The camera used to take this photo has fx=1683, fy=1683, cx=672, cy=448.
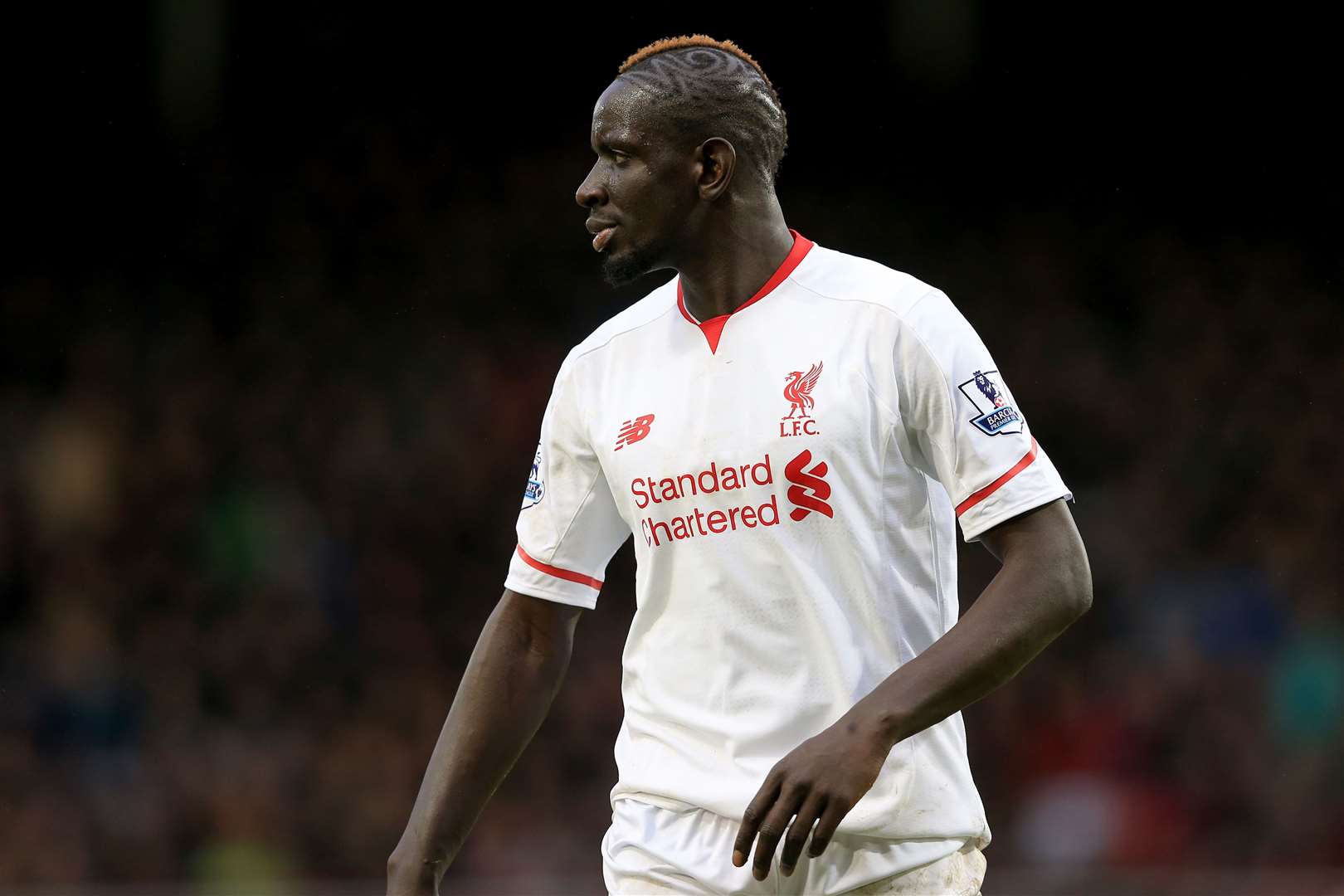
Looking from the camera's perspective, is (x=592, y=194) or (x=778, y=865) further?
(x=592, y=194)

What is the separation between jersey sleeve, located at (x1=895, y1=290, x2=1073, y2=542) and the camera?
7.78 feet

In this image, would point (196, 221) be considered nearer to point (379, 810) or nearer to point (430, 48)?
point (430, 48)

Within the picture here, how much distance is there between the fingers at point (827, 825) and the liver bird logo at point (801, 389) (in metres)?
0.61

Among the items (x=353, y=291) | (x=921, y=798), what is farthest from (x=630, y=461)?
(x=353, y=291)

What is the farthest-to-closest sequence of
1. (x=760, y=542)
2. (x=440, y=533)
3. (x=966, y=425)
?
(x=440, y=533) → (x=760, y=542) → (x=966, y=425)

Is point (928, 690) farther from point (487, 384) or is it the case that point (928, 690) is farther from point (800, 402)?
point (487, 384)

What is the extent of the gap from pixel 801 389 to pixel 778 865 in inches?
27.5

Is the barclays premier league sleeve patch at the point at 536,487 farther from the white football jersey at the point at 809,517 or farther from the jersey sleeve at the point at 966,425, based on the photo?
the jersey sleeve at the point at 966,425

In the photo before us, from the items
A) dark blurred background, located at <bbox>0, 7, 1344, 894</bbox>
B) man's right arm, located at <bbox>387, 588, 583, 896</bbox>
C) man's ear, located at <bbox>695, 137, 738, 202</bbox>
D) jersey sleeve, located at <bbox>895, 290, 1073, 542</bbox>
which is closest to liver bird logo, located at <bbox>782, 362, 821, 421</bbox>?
jersey sleeve, located at <bbox>895, 290, 1073, 542</bbox>

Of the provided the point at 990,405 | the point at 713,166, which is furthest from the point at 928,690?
the point at 713,166

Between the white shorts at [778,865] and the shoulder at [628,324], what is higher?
the shoulder at [628,324]

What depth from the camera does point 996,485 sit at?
237 cm

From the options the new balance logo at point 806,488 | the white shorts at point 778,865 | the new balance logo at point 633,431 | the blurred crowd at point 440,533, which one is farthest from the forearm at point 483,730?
the blurred crowd at point 440,533

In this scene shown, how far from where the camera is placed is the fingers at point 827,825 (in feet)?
7.04
